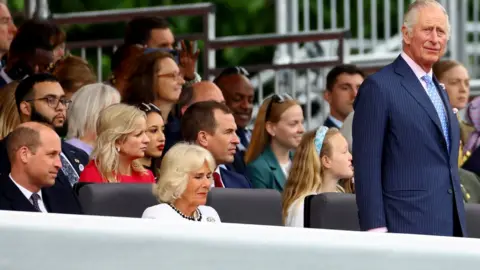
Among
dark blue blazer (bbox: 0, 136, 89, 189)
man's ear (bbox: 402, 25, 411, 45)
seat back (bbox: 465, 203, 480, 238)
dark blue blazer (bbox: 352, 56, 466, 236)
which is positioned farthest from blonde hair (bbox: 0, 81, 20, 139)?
man's ear (bbox: 402, 25, 411, 45)

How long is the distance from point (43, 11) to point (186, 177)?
5.76 m

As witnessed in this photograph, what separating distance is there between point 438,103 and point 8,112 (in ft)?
9.66

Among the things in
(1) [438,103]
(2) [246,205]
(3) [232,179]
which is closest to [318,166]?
(3) [232,179]

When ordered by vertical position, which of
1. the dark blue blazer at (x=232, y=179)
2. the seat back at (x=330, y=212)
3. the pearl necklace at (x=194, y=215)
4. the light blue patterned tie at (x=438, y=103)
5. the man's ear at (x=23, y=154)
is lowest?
the dark blue blazer at (x=232, y=179)

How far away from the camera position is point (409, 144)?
6.88 meters

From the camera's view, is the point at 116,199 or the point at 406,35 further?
the point at 116,199

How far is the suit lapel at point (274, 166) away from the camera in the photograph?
955 centimetres

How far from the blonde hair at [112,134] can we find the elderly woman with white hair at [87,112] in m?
0.42

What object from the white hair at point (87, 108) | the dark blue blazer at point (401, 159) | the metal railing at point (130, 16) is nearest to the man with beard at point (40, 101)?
the white hair at point (87, 108)

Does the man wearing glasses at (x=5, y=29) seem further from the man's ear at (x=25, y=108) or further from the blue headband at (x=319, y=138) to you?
the blue headband at (x=319, y=138)

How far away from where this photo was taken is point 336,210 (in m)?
7.86

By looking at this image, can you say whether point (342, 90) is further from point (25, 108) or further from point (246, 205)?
point (246, 205)

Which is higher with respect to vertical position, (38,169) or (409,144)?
(409,144)

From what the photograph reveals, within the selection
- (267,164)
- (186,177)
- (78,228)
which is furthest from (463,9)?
(78,228)
